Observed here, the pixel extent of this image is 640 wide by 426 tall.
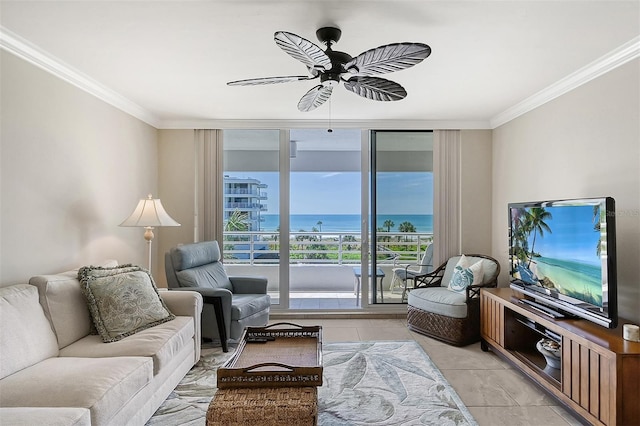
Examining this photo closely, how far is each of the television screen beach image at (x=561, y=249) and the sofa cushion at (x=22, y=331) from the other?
3500 mm

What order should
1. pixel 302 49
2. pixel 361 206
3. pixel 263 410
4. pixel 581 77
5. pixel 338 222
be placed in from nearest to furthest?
1. pixel 263 410
2. pixel 302 49
3. pixel 581 77
4. pixel 361 206
5. pixel 338 222

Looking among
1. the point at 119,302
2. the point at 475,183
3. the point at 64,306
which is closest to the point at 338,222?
the point at 475,183

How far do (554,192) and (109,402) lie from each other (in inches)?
149

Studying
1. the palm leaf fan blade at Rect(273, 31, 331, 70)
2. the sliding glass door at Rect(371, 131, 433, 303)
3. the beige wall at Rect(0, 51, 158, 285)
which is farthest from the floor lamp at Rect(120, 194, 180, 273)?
the sliding glass door at Rect(371, 131, 433, 303)

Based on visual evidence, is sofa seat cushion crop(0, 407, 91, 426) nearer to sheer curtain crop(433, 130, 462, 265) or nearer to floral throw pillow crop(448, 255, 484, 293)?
floral throw pillow crop(448, 255, 484, 293)

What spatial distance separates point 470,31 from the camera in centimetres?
231

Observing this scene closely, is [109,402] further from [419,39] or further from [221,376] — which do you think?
[419,39]

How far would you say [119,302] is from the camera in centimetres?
262


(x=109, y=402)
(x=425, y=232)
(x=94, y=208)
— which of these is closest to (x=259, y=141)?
(x=94, y=208)

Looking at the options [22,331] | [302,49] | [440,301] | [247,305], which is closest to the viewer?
[302,49]

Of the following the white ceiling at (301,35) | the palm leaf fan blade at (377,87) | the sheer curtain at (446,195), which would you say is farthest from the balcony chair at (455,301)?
the palm leaf fan blade at (377,87)

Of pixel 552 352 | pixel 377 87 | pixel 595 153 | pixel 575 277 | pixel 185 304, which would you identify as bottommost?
pixel 552 352

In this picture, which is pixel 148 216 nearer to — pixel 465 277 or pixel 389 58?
pixel 389 58

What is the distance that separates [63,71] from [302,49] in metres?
2.17
